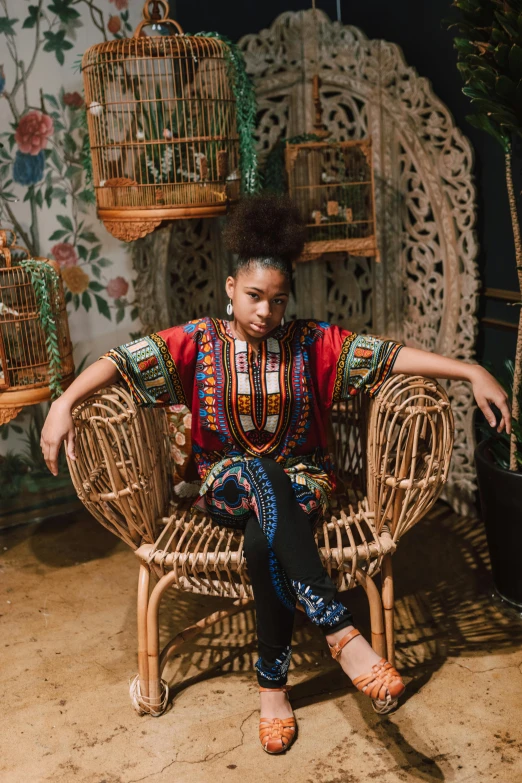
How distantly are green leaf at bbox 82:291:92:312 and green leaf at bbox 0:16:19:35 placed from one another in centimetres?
109

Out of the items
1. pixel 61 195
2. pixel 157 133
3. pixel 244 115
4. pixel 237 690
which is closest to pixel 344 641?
pixel 237 690

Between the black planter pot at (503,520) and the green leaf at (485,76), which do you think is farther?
the black planter pot at (503,520)

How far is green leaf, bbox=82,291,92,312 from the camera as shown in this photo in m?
3.64

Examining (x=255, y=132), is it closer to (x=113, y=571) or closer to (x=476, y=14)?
(x=476, y=14)

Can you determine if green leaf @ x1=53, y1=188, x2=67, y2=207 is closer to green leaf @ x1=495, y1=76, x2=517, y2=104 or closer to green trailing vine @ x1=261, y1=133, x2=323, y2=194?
green trailing vine @ x1=261, y1=133, x2=323, y2=194

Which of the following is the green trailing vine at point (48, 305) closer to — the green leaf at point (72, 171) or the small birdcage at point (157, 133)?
the small birdcage at point (157, 133)

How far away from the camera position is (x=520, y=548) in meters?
2.69

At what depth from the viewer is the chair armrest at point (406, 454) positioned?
2299mm

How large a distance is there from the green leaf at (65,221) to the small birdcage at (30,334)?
25 cm

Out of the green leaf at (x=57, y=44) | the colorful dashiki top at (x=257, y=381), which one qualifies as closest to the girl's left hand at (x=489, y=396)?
the colorful dashiki top at (x=257, y=381)

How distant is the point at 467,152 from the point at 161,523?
185cm

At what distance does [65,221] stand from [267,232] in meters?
1.50

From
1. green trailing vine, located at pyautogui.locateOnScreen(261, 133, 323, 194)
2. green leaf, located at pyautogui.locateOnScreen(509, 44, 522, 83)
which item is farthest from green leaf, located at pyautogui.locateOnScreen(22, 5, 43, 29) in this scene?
green leaf, located at pyautogui.locateOnScreen(509, 44, 522, 83)

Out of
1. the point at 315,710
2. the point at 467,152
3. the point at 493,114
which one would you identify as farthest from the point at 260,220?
the point at 315,710
